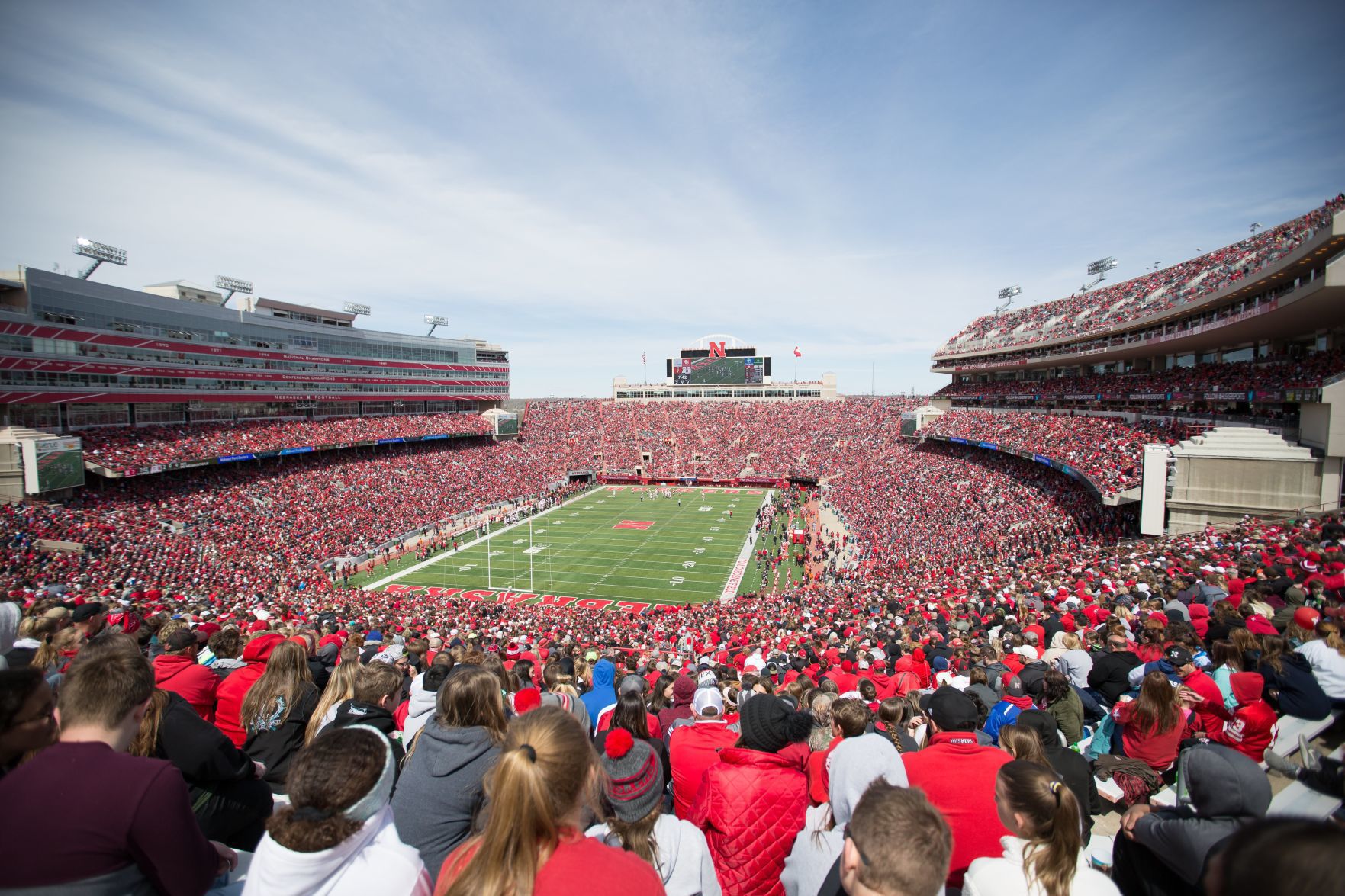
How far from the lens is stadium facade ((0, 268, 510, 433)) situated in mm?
30578

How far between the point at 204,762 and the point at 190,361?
47.8 m

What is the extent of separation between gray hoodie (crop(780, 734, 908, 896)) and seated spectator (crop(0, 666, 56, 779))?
3.61 m

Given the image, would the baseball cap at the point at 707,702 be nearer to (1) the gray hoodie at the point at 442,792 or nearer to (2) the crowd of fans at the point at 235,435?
(1) the gray hoodie at the point at 442,792

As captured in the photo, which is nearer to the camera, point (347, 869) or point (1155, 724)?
point (347, 869)

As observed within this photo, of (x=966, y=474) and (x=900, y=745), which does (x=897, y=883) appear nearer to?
(x=900, y=745)

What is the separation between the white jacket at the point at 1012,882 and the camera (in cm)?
245

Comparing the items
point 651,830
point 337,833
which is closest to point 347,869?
point 337,833

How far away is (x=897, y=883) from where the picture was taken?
2.01m

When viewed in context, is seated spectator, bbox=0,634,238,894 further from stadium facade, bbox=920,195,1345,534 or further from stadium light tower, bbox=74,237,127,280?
stadium light tower, bbox=74,237,127,280

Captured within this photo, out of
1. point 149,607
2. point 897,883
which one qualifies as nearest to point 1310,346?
point 897,883

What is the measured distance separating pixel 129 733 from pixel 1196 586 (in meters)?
14.4

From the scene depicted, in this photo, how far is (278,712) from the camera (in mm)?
4488

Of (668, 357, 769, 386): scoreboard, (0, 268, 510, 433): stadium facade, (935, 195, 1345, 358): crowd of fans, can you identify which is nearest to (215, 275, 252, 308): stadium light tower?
(0, 268, 510, 433): stadium facade

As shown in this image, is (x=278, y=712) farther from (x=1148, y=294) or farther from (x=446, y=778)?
(x=1148, y=294)
